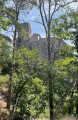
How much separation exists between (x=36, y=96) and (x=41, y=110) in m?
0.53

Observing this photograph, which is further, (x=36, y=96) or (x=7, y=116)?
(x=7, y=116)

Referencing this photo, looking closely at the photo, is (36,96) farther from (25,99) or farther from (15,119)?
(15,119)

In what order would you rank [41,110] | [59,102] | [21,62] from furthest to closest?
[59,102]
[21,62]
[41,110]

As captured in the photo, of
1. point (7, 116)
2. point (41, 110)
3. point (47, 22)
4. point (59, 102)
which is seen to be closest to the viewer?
point (41, 110)

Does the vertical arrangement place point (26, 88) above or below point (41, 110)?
above

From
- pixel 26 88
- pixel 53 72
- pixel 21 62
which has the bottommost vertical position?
pixel 26 88

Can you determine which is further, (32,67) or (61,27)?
(61,27)

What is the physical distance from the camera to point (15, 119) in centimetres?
519

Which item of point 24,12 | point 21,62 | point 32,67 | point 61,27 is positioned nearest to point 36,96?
point 32,67

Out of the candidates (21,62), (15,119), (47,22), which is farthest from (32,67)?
(47,22)

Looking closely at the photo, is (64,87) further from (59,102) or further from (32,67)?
(32,67)

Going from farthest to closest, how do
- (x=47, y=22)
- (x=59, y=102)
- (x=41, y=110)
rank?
(x=47, y=22)
(x=59, y=102)
(x=41, y=110)

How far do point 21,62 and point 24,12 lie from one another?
5197 mm

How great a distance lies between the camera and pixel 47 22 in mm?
8578
